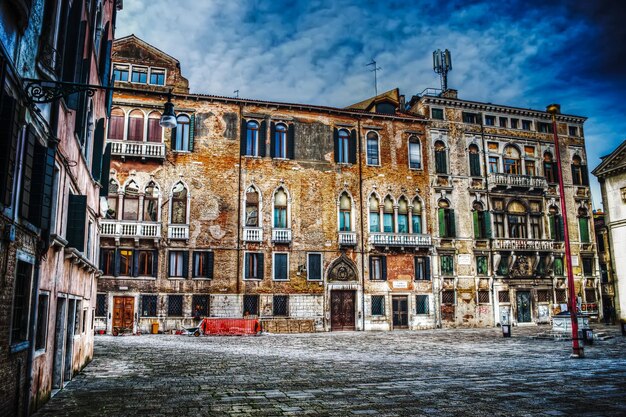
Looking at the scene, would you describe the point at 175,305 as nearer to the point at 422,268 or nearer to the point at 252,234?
the point at 252,234

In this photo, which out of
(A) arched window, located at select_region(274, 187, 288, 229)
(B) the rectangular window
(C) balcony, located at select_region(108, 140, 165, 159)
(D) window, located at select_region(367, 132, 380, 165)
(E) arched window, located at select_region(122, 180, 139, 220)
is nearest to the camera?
(B) the rectangular window

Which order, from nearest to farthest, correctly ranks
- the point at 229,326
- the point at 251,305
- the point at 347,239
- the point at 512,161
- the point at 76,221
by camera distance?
the point at 76,221, the point at 229,326, the point at 251,305, the point at 347,239, the point at 512,161

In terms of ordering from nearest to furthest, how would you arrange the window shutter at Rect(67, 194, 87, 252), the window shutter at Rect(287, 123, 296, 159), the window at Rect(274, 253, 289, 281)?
the window shutter at Rect(67, 194, 87, 252)
the window at Rect(274, 253, 289, 281)
the window shutter at Rect(287, 123, 296, 159)

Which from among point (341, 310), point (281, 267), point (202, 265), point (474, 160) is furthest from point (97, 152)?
point (474, 160)

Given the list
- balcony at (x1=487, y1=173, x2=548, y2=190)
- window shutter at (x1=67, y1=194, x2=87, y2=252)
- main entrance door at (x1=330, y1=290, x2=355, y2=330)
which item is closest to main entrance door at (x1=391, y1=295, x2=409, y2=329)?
main entrance door at (x1=330, y1=290, x2=355, y2=330)

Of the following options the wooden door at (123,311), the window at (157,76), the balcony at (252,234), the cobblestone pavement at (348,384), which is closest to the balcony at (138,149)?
the window at (157,76)

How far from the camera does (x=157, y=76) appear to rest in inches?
1171

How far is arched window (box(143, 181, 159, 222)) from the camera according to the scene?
92.0ft

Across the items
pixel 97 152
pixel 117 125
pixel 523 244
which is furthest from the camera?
pixel 523 244

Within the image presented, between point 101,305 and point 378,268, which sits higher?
point 378,268

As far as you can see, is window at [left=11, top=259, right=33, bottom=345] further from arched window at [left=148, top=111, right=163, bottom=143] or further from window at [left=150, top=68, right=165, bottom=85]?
window at [left=150, top=68, right=165, bottom=85]

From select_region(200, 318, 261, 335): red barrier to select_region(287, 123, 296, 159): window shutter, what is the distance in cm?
1044

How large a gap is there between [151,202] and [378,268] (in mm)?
14295

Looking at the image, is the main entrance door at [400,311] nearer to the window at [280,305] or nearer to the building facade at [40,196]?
the window at [280,305]
